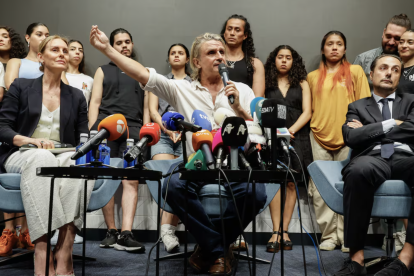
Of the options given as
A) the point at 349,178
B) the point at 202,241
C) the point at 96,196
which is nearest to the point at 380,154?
the point at 349,178

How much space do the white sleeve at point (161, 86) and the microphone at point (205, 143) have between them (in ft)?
2.79

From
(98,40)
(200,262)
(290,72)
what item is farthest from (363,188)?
(290,72)

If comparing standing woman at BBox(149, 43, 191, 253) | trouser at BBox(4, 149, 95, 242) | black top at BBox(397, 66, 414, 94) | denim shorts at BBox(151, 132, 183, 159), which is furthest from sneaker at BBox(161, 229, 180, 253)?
black top at BBox(397, 66, 414, 94)

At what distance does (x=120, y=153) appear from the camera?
12.1 ft

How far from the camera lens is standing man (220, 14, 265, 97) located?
387cm

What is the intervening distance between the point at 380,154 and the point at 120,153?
80.4 inches

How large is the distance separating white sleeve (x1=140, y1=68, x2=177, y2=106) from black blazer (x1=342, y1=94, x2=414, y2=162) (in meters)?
1.18

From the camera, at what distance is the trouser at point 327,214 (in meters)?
3.66

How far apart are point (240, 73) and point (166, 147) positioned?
934 millimetres

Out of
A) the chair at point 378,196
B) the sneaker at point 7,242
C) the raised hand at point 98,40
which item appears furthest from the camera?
the sneaker at point 7,242

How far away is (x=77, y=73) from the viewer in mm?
4289

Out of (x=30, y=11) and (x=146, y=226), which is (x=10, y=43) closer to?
(x=30, y=11)

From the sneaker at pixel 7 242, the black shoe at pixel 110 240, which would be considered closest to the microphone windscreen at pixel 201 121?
the black shoe at pixel 110 240

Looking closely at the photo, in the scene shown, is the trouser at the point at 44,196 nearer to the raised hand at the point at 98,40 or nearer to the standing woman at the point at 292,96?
the raised hand at the point at 98,40
